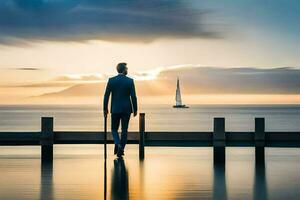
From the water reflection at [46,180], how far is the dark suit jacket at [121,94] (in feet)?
6.44

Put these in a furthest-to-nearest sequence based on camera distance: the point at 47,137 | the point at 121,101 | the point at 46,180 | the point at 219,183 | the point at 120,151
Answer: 1. the point at 47,137
2. the point at 120,151
3. the point at 121,101
4. the point at 46,180
5. the point at 219,183

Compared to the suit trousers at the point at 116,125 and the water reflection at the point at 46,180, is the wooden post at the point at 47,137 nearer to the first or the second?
the water reflection at the point at 46,180

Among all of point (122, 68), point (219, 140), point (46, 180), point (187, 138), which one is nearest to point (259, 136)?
point (219, 140)

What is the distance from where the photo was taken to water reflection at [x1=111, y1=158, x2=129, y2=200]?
10.5 meters

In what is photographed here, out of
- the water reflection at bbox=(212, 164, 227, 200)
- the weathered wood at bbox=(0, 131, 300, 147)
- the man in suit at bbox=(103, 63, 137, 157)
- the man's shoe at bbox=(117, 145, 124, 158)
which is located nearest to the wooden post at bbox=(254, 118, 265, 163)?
the weathered wood at bbox=(0, 131, 300, 147)

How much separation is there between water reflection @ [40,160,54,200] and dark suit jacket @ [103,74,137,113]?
1.96m

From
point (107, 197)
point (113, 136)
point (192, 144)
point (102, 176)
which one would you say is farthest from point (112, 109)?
point (107, 197)

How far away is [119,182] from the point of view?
12180 mm

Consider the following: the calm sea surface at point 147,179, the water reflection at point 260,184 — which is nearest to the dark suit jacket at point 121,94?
the calm sea surface at point 147,179

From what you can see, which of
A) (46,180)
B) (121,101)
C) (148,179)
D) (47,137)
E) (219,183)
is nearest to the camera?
(219,183)

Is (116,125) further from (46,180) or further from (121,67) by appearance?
(46,180)

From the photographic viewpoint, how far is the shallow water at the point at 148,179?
10.6 m

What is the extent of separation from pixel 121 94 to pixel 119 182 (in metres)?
5.04

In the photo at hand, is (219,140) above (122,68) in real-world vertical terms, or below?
below
